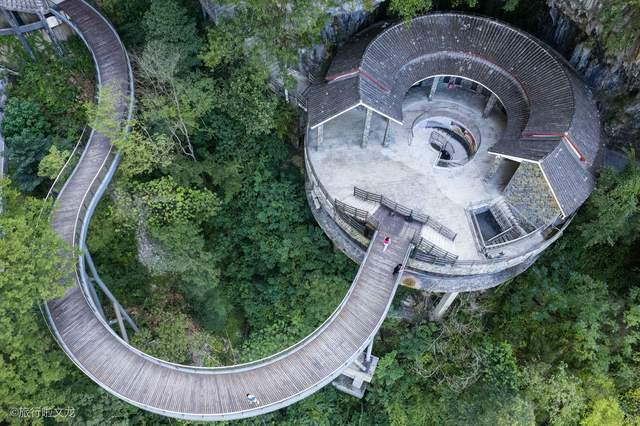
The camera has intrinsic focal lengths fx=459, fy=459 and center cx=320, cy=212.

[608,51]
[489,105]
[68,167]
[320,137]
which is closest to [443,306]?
[320,137]

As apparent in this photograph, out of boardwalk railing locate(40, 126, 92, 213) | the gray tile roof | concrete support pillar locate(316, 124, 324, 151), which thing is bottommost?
boardwalk railing locate(40, 126, 92, 213)

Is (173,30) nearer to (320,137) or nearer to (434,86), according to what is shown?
(320,137)

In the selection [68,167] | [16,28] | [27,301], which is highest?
[16,28]

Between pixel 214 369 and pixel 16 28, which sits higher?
pixel 16 28

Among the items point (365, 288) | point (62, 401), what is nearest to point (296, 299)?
point (365, 288)

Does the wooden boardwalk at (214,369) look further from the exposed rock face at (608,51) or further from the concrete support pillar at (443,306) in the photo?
the exposed rock face at (608,51)

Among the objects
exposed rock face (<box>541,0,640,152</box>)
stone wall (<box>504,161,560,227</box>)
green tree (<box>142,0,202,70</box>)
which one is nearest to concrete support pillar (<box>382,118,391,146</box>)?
stone wall (<box>504,161,560,227</box>)

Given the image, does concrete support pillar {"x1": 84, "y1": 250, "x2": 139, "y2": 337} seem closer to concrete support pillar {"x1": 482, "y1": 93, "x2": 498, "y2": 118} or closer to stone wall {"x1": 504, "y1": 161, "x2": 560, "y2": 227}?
stone wall {"x1": 504, "y1": 161, "x2": 560, "y2": 227}

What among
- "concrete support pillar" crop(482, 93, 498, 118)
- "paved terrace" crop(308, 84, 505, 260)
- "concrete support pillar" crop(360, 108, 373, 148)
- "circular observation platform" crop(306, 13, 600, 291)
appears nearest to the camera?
"circular observation platform" crop(306, 13, 600, 291)
